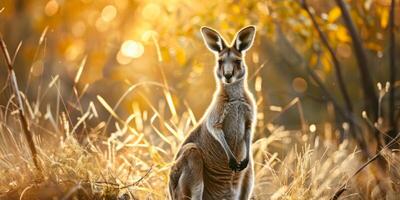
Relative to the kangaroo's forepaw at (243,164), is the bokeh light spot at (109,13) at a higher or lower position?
lower

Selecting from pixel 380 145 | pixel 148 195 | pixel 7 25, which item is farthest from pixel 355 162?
pixel 7 25

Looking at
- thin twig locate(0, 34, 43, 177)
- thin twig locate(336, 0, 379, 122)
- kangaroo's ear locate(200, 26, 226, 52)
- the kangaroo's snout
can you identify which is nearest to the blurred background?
thin twig locate(336, 0, 379, 122)

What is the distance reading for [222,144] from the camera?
537 cm

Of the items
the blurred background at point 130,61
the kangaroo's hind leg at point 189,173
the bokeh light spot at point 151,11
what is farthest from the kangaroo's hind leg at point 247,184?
the bokeh light spot at point 151,11

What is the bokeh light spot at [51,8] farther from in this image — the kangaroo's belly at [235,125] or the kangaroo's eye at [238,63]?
the kangaroo's eye at [238,63]

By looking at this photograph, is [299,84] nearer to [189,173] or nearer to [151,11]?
[151,11]

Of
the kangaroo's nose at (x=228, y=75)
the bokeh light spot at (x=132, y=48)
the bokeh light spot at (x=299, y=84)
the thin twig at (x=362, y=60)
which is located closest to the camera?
the kangaroo's nose at (x=228, y=75)

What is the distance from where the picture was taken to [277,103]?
14.5m

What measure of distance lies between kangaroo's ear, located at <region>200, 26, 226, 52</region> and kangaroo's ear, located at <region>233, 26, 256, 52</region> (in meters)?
0.10

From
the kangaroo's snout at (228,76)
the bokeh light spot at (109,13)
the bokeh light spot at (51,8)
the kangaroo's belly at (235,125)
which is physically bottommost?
the bokeh light spot at (109,13)

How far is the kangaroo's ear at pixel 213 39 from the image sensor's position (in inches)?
214

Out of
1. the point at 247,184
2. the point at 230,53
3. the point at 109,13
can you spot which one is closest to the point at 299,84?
the point at 109,13

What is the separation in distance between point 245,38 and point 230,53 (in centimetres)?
19

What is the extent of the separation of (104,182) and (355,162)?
360 cm
